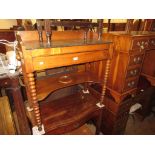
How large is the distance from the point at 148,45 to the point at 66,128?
1346 mm

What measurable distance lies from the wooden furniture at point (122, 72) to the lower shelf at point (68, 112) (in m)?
0.22

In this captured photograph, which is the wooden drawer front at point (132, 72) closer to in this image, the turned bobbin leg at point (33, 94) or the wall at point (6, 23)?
the turned bobbin leg at point (33, 94)

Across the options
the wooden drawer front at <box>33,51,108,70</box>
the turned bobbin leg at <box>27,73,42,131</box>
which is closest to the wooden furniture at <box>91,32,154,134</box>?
the wooden drawer front at <box>33,51,108,70</box>

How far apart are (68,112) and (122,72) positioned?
30.9 inches

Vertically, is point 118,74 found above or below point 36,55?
below

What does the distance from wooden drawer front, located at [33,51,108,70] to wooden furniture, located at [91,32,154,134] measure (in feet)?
0.83

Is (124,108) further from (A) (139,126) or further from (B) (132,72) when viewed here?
(A) (139,126)

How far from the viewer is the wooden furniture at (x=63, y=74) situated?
3.17ft

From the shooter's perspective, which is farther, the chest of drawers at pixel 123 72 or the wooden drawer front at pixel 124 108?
the wooden drawer front at pixel 124 108

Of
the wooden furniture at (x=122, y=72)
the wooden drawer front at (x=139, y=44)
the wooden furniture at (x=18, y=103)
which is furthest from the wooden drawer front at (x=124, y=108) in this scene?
the wooden furniture at (x=18, y=103)

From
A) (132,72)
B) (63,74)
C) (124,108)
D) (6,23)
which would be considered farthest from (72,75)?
(6,23)
